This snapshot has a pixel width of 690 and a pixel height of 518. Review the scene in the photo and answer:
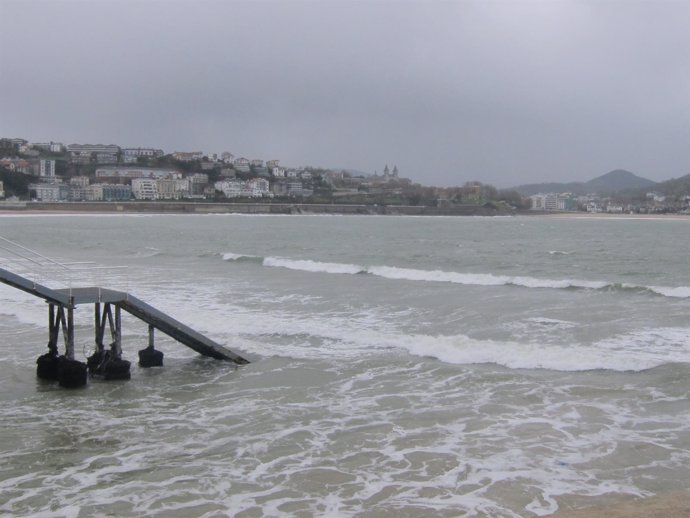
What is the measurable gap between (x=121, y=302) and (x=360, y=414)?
17.7 ft

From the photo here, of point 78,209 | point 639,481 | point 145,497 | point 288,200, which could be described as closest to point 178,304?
point 145,497

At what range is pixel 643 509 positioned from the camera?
6.64 meters

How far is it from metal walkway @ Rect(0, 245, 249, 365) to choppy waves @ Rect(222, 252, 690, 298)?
53.6ft

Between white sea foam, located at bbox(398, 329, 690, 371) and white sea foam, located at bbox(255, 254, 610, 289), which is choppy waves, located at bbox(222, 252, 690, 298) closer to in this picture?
white sea foam, located at bbox(255, 254, 610, 289)

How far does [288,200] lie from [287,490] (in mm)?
192572

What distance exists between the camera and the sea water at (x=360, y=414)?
741 cm

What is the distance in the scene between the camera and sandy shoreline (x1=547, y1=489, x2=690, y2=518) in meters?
6.48

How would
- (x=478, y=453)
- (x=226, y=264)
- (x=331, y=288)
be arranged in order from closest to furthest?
(x=478, y=453), (x=331, y=288), (x=226, y=264)

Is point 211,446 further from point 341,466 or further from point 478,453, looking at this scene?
point 478,453

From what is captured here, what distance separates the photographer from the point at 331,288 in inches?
1035

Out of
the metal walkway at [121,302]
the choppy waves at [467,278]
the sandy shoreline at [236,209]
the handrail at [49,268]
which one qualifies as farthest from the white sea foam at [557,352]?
the sandy shoreline at [236,209]

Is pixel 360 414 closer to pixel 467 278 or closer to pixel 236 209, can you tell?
pixel 467 278

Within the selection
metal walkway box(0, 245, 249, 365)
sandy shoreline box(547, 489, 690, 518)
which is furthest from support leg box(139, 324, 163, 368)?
sandy shoreline box(547, 489, 690, 518)

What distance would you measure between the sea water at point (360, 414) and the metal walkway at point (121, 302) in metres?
0.33
